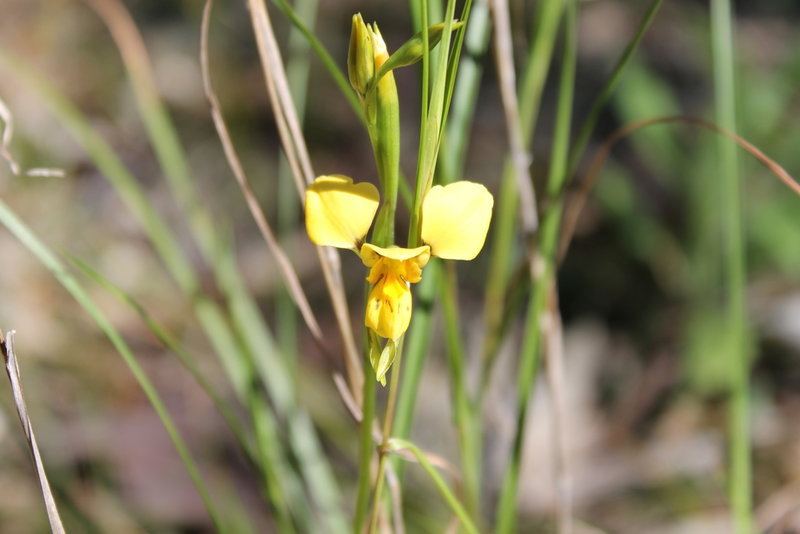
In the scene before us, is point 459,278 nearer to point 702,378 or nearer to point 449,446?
point 449,446

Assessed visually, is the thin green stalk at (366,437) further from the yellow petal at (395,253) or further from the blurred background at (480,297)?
the blurred background at (480,297)

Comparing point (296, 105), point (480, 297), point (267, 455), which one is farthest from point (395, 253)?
point (480, 297)

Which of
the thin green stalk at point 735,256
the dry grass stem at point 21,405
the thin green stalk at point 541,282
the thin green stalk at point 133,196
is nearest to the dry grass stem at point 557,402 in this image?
the thin green stalk at point 541,282

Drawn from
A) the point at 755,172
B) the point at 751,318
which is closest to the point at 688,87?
the point at 755,172

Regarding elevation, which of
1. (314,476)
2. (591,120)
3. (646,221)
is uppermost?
(591,120)

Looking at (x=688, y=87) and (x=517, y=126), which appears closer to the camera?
(x=517, y=126)

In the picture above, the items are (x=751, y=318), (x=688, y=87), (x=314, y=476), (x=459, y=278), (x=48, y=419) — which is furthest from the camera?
(x=688, y=87)
